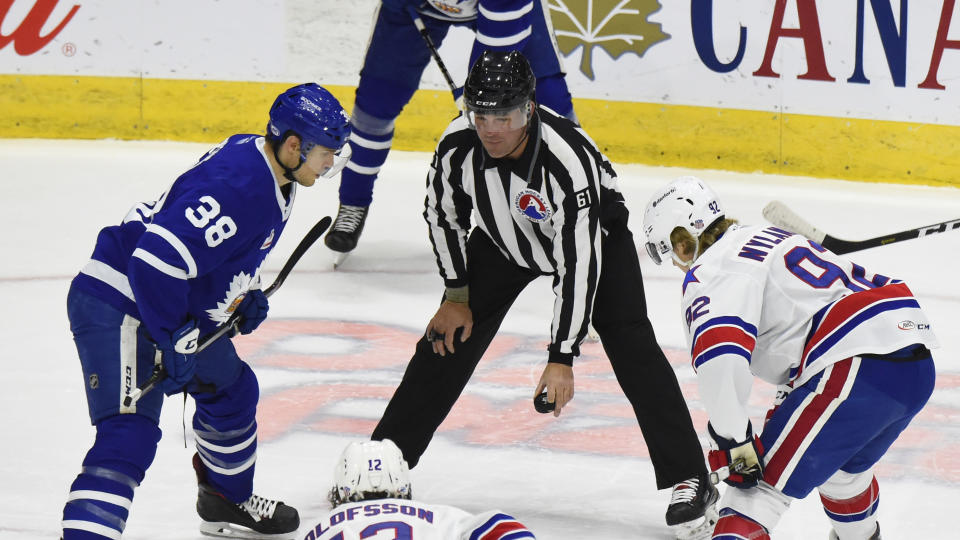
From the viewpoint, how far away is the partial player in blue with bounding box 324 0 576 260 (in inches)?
191

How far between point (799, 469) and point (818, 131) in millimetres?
4374

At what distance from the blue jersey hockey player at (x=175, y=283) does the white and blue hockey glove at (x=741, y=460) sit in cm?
101

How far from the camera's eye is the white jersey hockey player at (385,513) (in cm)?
194

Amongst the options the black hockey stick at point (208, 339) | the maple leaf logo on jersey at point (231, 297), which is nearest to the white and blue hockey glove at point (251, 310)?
the black hockey stick at point (208, 339)

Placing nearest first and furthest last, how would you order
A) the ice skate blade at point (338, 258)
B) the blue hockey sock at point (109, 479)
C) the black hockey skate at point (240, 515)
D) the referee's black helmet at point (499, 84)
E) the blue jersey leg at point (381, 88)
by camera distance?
1. the blue hockey sock at point (109, 479)
2. the referee's black helmet at point (499, 84)
3. the black hockey skate at point (240, 515)
4. the blue jersey leg at point (381, 88)
5. the ice skate blade at point (338, 258)

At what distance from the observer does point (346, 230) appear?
17.8ft

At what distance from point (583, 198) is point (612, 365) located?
0.45 meters

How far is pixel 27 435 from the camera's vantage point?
147 inches

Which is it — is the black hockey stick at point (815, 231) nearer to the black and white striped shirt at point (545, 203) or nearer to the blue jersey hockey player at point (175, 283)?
the black and white striped shirt at point (545, 203)

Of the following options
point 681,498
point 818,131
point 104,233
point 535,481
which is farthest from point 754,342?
point 818,131

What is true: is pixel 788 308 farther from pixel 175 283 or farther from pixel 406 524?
pixel 175 283

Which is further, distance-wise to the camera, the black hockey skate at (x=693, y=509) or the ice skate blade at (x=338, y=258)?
the ice skate blade at (x=338, y=258)

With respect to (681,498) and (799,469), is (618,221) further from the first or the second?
(799,469)

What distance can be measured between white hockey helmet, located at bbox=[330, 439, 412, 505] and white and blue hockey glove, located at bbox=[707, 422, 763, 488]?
786 mm
